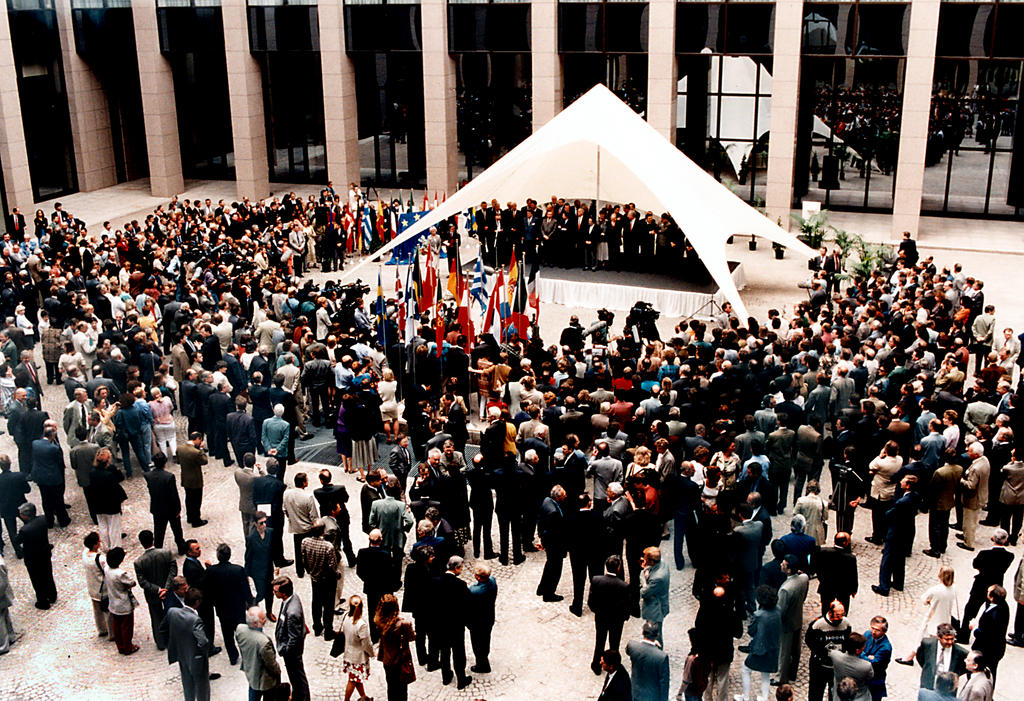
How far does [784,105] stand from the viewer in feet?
96.7

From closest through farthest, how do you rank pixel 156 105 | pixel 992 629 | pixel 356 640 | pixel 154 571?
pixel 356 640 < pixel 992 629 < pixel 154 571 < pixel 156 105

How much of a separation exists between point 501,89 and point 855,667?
92.4ft

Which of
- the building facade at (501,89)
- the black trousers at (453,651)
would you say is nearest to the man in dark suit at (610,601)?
the black trousers at (453,651)

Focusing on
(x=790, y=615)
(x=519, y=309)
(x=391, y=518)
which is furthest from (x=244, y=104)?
(x=790, y=615)

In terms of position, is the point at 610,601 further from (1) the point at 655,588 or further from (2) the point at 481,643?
(2) the point at 481,643

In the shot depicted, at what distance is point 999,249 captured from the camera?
28750 mm

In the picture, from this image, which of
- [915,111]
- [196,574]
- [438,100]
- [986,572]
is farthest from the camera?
[438,100]

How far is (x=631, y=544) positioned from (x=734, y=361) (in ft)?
16.3

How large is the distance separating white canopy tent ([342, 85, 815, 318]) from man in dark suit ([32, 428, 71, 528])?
9806mm

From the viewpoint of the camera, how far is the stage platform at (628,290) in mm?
23938

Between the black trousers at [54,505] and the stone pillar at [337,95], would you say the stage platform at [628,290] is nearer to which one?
the stone pillar at [337,95]

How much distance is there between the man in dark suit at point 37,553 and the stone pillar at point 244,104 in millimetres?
23537

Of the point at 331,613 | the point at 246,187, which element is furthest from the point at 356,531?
the point at 246,187

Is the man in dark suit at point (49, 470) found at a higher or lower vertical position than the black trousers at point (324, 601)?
higher
